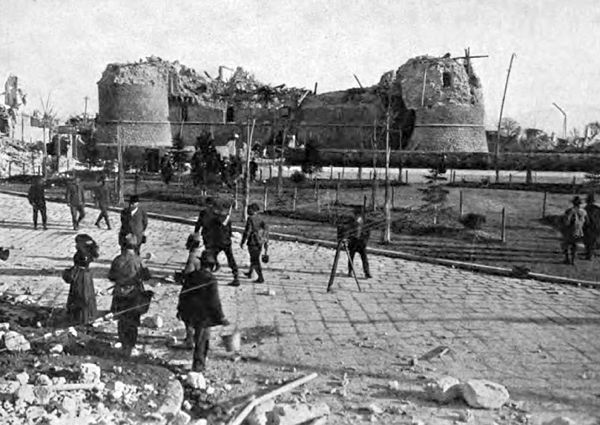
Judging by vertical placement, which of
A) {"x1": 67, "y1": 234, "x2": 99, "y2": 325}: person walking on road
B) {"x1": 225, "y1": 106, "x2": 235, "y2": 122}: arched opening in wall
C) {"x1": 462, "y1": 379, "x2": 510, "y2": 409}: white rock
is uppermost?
{"x1": 225, "y1": 106, "x2": 235, "y2": 122}: arched opening in wall

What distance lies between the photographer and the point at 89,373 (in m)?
4.85

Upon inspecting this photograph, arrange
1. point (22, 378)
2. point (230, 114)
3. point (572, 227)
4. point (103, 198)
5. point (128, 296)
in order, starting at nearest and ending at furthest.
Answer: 1. point (22, 378)
2. point (128, 296)
3. point (572, 227)
4. point (103, 198)
5. point (230, 114)

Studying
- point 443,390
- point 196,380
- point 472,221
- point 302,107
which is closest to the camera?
point 443,390

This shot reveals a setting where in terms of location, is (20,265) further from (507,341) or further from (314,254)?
(507,341)

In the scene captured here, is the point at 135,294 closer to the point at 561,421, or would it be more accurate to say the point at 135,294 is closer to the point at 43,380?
the point at 43,380

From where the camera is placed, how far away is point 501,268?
10828 millimetres

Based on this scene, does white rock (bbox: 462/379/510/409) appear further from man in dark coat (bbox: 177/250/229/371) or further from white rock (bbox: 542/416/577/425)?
man in dark coat (bbox: 177/250/229/371)

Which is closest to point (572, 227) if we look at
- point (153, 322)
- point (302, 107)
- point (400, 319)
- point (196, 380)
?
point (400, 319)

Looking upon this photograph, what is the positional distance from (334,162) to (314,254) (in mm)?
20226

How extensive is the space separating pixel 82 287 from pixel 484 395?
3.91 metres

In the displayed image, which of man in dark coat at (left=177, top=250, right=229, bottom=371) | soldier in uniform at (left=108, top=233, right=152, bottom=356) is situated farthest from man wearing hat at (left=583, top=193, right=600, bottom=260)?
soldier in uniform at (left=108, top=233, right=152, bottom=356)

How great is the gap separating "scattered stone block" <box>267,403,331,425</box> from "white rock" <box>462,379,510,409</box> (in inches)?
42.4

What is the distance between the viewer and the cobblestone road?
5762 millimetres

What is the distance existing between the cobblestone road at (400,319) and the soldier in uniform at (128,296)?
34 cm
